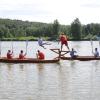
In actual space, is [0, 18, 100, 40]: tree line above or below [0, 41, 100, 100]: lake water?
above

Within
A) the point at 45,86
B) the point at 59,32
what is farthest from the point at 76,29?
the point at 45,86

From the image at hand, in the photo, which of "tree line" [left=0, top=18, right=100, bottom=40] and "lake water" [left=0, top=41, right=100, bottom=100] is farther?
"tree line" [left=0, top=18, right=100, bottom=40]

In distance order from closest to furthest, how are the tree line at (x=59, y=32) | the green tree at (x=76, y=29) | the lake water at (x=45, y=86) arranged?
the lake water at (x=45, y=86) < the green tree at (x=76, y=29) < the tree line at (x=59, y=32)

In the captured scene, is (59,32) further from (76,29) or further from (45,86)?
(45,86)

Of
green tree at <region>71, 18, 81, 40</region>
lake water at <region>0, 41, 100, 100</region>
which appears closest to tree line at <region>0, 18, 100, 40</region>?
green tree at <region>71, 18, 81, 40</region>

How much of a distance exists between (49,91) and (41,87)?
1.46 metres

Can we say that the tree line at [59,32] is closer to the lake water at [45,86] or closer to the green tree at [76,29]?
the green tree at [76,29]

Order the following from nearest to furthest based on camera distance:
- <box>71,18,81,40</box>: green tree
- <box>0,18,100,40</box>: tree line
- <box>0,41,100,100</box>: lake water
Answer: <box>0,41,100,100</box>: lake water, <box>71,18,81,40</box>: green tree, <box>0,18,100,40</box>: tree line

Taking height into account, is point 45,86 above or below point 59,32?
below

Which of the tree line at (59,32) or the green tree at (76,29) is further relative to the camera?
the tree line at (59,32)

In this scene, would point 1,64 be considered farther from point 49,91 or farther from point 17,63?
point 49,91

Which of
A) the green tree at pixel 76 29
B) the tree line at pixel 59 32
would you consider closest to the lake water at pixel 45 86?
the tree line at pixel 59 32

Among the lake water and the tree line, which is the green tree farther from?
the lake water

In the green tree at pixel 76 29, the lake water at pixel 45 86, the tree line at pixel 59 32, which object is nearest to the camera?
the lake water at pixel 45 86
